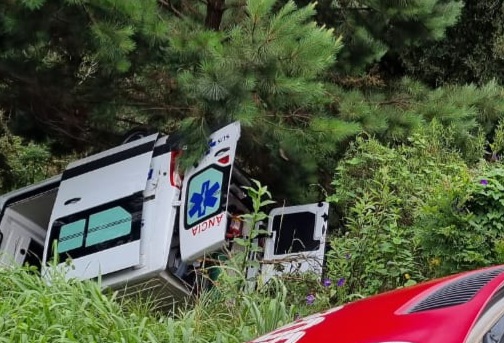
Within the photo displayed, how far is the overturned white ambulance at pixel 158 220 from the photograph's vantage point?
6.47m

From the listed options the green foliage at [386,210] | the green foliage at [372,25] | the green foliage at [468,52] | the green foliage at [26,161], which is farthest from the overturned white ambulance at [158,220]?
the green foliage at [468,52]

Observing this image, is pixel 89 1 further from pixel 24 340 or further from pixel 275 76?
pixel 24 340

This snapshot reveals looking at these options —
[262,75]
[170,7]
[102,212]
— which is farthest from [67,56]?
[262,75]

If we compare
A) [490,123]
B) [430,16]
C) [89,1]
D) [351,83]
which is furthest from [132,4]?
[490,123]

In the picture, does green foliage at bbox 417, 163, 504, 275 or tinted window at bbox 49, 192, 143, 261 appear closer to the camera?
green foliage at bbox 417, 163, 504, 275

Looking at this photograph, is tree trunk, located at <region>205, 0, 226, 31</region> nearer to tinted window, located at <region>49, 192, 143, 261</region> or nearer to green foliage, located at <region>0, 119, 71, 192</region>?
tinted window, located at <region>49, 192, 143, 261</region>

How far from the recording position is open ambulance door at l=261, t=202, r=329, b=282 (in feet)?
20.1

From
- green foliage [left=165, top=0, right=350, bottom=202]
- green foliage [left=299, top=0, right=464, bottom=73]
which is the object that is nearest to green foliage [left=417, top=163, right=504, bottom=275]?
green foliage [left=165, top=0, right=350, bottom=202]

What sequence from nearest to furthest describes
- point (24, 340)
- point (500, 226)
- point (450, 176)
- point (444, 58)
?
point (24, 340) → point (500, 226) → point (450, 176) → point (444, 58)

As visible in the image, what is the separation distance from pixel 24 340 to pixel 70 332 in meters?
0.24

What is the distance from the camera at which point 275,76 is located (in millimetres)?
6695

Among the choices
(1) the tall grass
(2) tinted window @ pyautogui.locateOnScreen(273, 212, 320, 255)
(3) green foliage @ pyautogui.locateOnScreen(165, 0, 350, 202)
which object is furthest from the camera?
(2) tinted window @ pyautogui.locateOnScreen(273, 212, 320, 255)

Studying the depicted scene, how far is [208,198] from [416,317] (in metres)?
4.14

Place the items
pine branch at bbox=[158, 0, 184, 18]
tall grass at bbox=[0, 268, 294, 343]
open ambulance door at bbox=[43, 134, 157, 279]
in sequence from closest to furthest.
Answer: tall grass at bbox=[0, 268, 294, 343] → open ambulance door at bbox=[43, 134, 157, 279] → pine branch at bbox=[158, 0, 184, 18]
